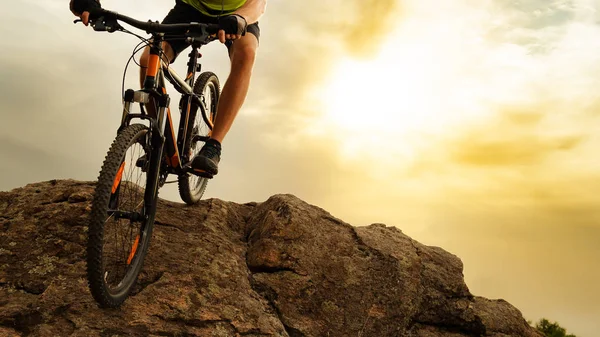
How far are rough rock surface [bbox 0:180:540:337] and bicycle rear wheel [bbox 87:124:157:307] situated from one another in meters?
0.19

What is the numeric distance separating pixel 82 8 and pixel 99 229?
5.82 ft

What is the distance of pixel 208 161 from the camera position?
5086 millimetres

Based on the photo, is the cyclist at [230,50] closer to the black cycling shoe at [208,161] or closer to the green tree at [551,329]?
the black cycling shoe at [208,161]

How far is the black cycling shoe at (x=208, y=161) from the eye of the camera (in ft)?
16.6

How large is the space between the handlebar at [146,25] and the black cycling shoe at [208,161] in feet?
4.29

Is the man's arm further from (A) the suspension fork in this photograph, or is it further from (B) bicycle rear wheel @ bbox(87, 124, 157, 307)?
(B) bicycle rear wheel @ bbox(87, 124, 157, 307)

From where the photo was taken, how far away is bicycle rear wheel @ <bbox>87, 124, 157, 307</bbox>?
11.4ft

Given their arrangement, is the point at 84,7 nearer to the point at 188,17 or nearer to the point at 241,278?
the point at 188,17

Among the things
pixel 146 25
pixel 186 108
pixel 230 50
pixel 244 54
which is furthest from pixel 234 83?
pixel 146 25

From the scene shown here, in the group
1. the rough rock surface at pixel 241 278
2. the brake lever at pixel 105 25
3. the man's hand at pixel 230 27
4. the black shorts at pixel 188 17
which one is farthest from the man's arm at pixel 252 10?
the rough rock surface at pixel 241 278

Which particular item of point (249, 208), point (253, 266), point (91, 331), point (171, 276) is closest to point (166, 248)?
point (171, 276)

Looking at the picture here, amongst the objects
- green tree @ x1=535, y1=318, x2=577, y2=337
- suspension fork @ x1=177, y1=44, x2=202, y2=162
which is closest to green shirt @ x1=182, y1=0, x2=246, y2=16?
suspension fork @ x1=177, y1=44, x2=202, y2=162

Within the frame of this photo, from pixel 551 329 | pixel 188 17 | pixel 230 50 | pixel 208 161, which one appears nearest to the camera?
pixel 208 161

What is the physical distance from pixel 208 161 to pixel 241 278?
111cm
